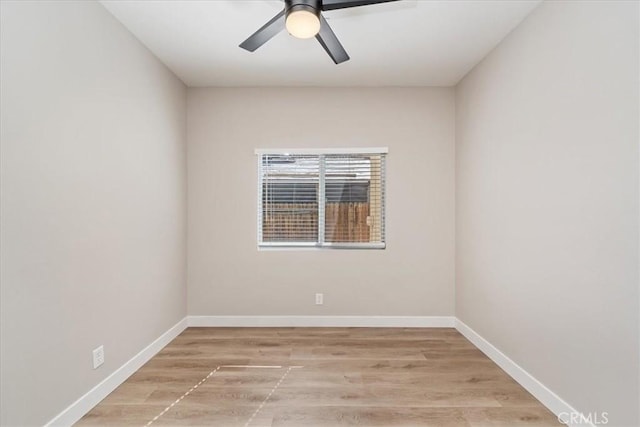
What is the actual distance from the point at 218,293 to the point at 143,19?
2.65 metres

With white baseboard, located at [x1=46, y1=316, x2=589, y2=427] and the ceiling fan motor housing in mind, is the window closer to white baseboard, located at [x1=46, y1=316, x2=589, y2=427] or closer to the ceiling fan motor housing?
white baseboard, located at [x1=46, y1=316, x2=589, y2=427]

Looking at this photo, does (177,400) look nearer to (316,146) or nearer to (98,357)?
(98,357)


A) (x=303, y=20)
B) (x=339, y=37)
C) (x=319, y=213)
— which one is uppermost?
(x=339, y=37)

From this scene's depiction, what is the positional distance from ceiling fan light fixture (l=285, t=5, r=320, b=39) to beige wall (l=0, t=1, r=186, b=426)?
1311mm

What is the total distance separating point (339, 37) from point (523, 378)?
2.89 meters

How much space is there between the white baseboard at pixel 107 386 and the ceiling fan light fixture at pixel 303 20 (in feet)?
8.21

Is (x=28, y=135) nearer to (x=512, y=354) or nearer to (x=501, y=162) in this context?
(x=501, y=162)

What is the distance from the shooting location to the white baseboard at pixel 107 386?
2.03 m

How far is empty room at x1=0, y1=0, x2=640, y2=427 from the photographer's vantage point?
1804 mm

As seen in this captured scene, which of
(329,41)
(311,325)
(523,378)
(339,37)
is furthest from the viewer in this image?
(311,325)

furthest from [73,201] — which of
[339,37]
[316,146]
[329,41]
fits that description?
[316,146]

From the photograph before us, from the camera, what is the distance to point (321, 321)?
3.91m

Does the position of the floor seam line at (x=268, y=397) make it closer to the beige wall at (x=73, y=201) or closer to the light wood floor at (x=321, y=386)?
the light wood floor at (x=321, y=386)

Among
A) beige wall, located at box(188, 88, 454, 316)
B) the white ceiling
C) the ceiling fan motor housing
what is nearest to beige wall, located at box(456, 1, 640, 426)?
the white ceiling
